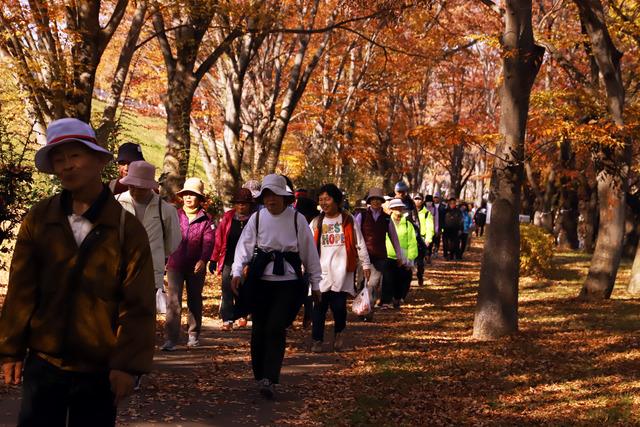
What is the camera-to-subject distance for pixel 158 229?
738 centimetres

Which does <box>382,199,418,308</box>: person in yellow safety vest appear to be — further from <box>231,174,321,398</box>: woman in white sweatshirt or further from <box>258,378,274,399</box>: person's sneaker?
<box>258,378,274,399</box>: person's sneaker

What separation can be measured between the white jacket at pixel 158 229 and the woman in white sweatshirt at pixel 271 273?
60 cm

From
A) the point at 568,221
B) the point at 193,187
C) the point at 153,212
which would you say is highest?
the point at 568,221

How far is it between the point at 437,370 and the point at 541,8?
17.6 m

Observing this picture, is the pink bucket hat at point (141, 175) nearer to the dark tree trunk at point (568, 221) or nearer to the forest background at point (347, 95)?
the forest background at point (347, 95)

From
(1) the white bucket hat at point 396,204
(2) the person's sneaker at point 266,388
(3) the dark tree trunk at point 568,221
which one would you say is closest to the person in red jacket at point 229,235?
(2) the person's sneaker at point 266,388

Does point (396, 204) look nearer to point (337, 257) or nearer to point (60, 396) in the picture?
point (337, 257)

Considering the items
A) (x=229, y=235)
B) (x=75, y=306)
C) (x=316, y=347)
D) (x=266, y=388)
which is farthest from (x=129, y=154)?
(x=75, y=306)

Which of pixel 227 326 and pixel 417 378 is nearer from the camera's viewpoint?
pixel 417 378

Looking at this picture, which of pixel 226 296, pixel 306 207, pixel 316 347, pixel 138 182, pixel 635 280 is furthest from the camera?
pixel 635 280

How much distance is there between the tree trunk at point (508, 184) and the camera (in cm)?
1076

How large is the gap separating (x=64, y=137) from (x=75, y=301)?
0.67m

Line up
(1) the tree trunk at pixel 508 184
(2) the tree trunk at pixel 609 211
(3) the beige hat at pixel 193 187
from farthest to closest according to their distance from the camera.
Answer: (2) the tree trunk at pixel 609 211 < (1) the tree trunk at pixel 508 184 < (3) the beige hat at pixel 193 187

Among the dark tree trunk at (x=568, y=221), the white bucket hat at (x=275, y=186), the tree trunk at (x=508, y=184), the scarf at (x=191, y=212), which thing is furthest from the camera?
the dark tree trunk at (x=568, y=221)
